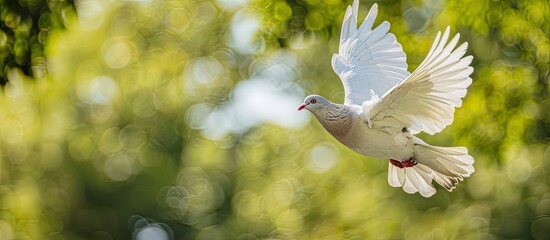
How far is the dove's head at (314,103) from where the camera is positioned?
507 cm

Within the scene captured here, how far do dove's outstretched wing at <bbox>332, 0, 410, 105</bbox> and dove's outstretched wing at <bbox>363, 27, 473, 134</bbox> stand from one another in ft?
2.46

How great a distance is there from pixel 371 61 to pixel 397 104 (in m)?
1.15

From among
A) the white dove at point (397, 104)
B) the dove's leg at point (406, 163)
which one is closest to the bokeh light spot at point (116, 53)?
the white dove at point (397, 104)

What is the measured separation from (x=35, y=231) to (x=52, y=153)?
42.7 inches

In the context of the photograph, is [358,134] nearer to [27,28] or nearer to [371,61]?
[371,61]

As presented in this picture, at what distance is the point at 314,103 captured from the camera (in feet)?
16.9

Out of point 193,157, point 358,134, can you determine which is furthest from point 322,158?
point 358,134

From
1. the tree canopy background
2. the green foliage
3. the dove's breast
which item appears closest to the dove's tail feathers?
the dove's breast

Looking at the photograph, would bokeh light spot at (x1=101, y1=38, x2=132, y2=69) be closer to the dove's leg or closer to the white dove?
the white dove

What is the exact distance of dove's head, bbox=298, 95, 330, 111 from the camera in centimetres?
507

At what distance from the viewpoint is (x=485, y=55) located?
33.7 feet

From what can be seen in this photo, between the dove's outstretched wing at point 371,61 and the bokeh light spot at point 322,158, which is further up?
the dove's outstretched wing at point 371,61

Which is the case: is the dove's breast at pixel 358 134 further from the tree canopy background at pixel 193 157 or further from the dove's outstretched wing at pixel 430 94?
the tree canopy background at pixel 193 157

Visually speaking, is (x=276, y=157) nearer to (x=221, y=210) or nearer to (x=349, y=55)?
(x=221, y=210)
